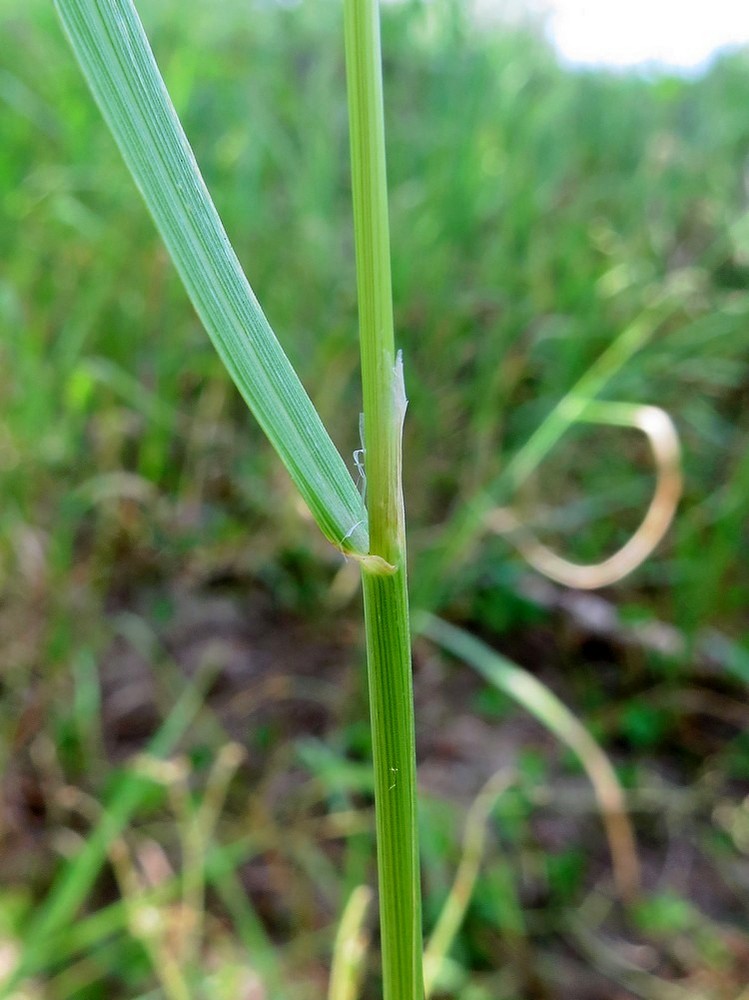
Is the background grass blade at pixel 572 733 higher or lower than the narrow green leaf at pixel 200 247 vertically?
lower

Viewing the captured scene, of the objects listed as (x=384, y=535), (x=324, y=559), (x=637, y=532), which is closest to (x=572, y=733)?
(x=637, y=532)

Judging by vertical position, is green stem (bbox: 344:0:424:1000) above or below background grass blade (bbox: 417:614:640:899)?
above

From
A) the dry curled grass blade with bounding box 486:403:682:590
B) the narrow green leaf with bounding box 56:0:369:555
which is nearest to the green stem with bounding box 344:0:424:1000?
the narrow green leaf with bounding box 56:0:369:555

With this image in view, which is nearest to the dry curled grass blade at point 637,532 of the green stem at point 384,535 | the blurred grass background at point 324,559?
the blurred grass background at point 324,559

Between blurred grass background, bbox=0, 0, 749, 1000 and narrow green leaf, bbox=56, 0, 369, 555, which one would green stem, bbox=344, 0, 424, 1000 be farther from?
blurred grass background, bbox=0, 0, 749, 1000

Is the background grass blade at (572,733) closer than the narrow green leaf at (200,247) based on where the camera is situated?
No

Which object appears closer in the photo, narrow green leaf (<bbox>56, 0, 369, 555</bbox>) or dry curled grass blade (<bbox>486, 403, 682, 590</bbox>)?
narrow green leaf (<bbox>56, 0, 369, 555</bbox>)

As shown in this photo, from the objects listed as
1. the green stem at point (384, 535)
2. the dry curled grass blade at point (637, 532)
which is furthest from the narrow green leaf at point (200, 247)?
the dry curled grass blade at point (637, 532)

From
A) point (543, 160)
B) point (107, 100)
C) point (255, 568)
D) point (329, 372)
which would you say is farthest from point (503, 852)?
point (543, 160)

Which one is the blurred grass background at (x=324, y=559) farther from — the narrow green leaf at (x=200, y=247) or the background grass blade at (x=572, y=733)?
the narrow green leaf at (x=200, y=247)

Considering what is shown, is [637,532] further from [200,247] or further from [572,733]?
[200,247]
